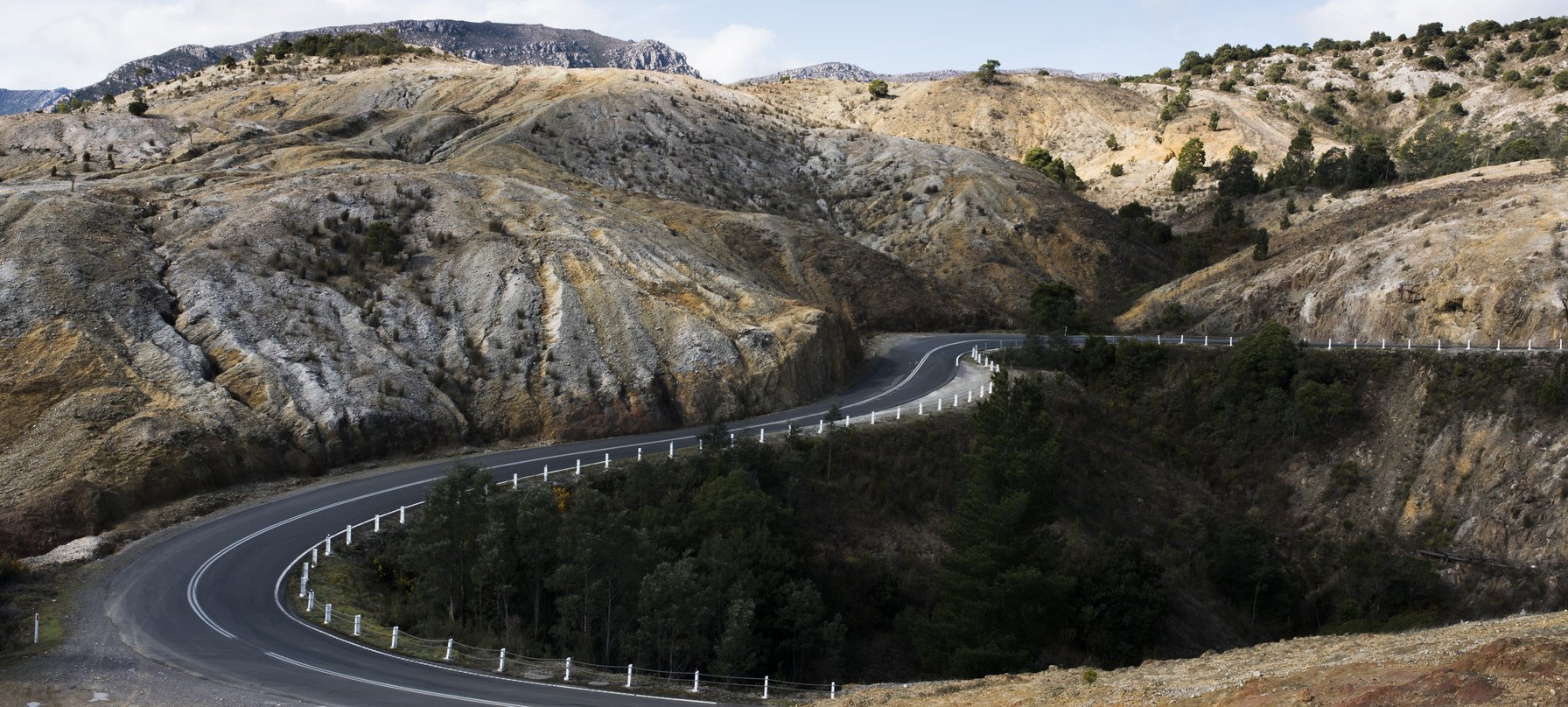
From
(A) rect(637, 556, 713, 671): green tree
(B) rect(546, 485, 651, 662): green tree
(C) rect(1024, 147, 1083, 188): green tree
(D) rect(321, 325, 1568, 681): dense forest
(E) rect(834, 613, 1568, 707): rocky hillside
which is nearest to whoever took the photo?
(E) rect(834, 613, 1568, 707): rocky hillside

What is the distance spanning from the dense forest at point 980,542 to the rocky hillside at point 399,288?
7284mm

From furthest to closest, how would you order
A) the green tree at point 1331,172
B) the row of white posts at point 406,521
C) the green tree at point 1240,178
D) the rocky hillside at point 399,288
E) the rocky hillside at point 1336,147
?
the green tree at point 1240,178 < the green tree at point 1331,172 < the rocky hillside at point 1336,147 < the rocky hillside at point 399,288 < the row of white posts at point 406,521

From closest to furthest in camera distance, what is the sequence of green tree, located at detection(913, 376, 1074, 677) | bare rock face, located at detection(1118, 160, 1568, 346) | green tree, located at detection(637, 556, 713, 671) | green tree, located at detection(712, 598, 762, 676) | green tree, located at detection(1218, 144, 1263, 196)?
green tree, located at detection(637, 556, 713, 671), green tree, located at detection(712, 598, 762, 676), green tree, located at detection(913, 376, 1074, 677), bare rock face, located at detection(1118, 160, 1568, 346), green tree, located at detection(1218, 144, 1263, 196)

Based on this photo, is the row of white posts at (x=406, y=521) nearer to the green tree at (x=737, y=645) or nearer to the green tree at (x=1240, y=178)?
the green tree at (x=737, y=645)

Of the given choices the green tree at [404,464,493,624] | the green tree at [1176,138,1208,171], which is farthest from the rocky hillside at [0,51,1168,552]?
the green tree at [1176,138,1208,171]

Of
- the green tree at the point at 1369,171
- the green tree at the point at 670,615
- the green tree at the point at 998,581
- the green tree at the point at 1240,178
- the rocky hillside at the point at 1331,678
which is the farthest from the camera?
the green tree at the point at 1240,178

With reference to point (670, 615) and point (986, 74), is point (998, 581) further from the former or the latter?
point (986, 74)

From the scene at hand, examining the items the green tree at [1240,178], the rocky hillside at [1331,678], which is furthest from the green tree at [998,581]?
the green tree at [1240,178]

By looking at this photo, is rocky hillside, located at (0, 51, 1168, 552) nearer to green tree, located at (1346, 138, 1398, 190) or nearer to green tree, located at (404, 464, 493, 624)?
green tree, located at (404, 464, 493, 624)

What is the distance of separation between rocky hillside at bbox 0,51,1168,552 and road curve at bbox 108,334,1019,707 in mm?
2897

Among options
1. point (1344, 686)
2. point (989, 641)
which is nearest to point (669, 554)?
point (989, 641)

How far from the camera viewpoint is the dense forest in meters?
24.5

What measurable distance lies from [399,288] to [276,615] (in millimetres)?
21081

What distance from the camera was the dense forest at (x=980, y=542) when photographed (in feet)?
80.3
